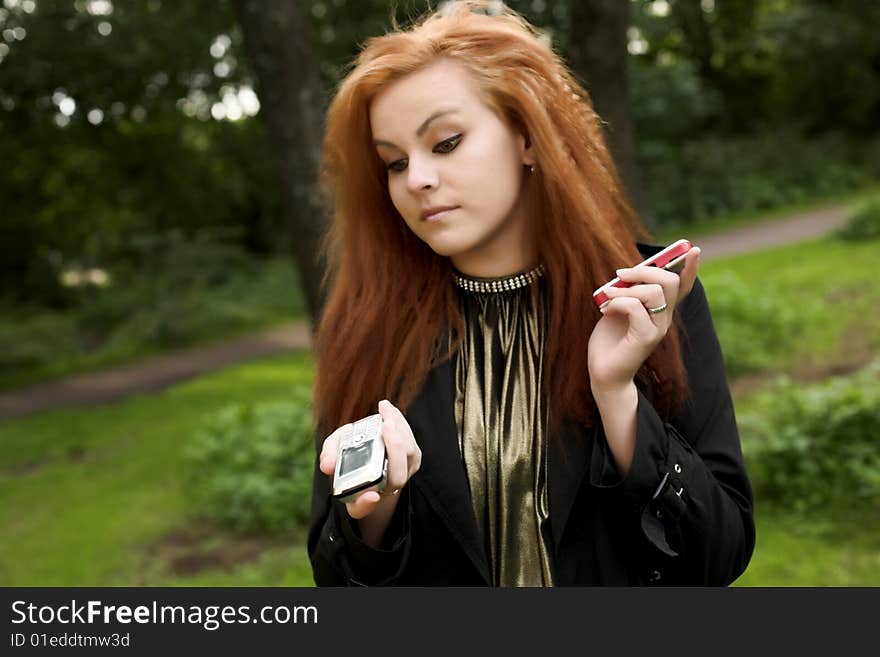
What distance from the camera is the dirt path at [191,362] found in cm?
1184

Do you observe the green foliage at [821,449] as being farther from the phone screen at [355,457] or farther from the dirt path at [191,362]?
the dirt path at [191,362]

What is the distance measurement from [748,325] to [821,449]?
9.40ft

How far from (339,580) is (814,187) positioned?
20.6m

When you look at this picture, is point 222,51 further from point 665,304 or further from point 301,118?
point 665,304

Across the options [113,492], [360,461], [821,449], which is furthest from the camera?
[113,492]

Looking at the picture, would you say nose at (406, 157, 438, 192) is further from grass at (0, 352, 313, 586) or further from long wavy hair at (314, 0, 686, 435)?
grass at (0, 352, 313, 586)

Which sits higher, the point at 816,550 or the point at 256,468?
the point at 256,468

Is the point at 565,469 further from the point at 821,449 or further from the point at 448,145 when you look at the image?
the point at 821,449

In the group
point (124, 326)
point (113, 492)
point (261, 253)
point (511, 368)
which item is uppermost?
point (261, 253)

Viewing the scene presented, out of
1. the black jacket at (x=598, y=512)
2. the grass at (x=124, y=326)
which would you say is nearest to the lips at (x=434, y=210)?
the black jacket at (x=598, y=512)

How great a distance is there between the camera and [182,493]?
6.82 m

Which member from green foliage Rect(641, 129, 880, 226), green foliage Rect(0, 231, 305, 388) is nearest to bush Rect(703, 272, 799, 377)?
green foliage Rect(0, 231, 305, 388)

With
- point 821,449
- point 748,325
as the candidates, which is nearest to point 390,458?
point 821,449
